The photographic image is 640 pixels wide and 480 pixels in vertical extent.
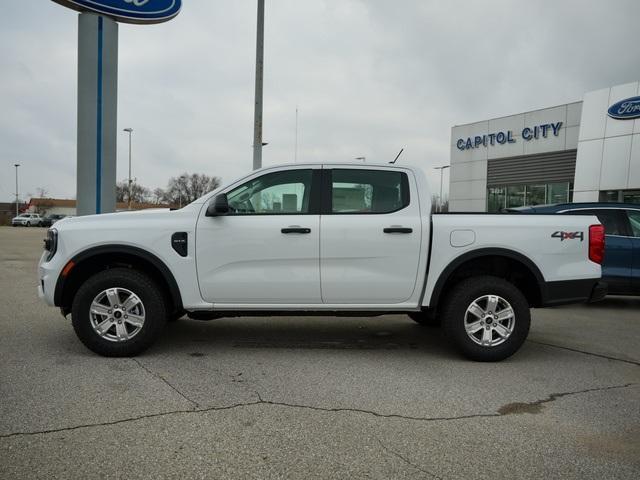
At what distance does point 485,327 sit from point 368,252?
4.40 ft

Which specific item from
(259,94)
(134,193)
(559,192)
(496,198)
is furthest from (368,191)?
(134,193)

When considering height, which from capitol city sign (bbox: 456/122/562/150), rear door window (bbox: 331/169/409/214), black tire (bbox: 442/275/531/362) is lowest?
black tire (bbox: 442/275/531/362)

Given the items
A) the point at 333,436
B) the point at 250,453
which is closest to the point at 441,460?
the point at 333,436

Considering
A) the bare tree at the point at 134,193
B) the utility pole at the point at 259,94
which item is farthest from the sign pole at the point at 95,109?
the bare tree at the point at 134,193

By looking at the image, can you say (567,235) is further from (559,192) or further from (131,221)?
(559,192)

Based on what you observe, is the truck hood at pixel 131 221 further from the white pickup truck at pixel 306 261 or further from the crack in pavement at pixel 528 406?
the crack in pavement at pixel 528 406

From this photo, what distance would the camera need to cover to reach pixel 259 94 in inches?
454

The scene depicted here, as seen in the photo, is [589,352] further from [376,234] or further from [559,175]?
[559,175]

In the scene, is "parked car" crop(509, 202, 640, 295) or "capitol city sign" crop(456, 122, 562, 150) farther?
"capitol city sign" crop(456, 122, 562, 150)

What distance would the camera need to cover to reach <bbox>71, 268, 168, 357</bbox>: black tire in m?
4.84

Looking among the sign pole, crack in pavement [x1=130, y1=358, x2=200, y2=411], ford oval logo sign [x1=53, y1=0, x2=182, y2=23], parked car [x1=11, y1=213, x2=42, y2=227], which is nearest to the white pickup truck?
crack in pavement [x1=130, y1=358, x2=200, y2=411]

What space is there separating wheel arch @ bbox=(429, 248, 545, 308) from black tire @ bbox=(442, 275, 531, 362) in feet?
0.73

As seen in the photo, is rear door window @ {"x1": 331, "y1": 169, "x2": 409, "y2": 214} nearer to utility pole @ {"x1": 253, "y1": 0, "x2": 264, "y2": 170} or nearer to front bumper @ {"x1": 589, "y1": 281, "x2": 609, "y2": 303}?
front bumper @ {"x1": 589, "y1": 281, "x2": 609, "y2": 303}

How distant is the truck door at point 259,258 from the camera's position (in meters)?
4.94
